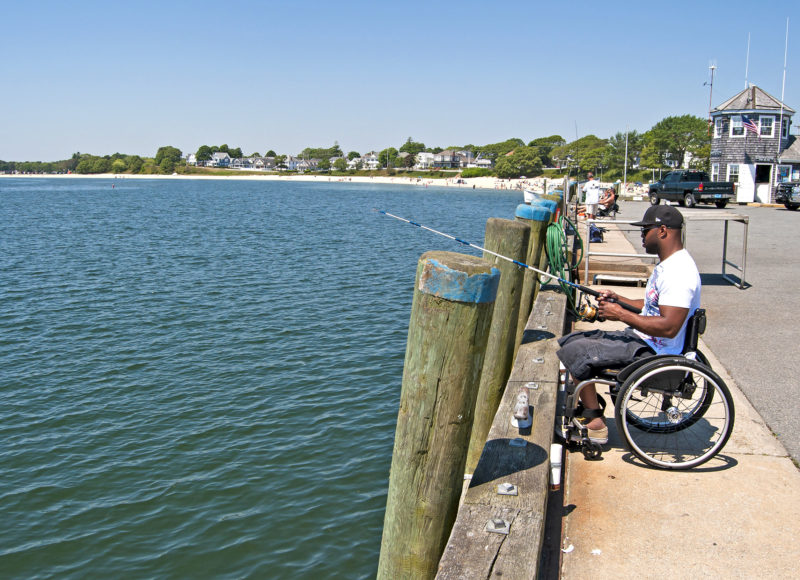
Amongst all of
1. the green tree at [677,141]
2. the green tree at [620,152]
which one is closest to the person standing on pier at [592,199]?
the green tree at [677,141]

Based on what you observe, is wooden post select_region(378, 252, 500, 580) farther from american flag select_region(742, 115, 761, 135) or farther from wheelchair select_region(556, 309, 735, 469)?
american flag select_region(742, 115, 761, 135)

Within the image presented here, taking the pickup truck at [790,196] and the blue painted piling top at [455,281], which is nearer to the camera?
the blue painted piling top at [455,281]

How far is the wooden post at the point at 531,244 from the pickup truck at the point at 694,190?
31.7 m

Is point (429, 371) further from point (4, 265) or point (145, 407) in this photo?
point (4, 265)

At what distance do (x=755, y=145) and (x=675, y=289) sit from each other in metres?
47.3

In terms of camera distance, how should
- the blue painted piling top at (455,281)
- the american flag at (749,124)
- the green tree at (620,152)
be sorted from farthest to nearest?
the green tree at (620,152), the american flag at (749,124), the blue painted piling top at (455,281)

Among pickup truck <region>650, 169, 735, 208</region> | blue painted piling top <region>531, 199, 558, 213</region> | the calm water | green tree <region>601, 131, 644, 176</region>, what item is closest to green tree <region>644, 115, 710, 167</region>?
green tree <region>601, 131, 644, 176</region>

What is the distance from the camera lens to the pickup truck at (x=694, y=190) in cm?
3669

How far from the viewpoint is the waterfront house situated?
44.9 m

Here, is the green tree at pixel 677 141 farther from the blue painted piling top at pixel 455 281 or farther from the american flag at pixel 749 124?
the blue painted piling top at pixel 455 281

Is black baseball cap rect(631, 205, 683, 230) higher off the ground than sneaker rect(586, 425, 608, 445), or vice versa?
black baseball cap rect(631, 205, 683, 230)

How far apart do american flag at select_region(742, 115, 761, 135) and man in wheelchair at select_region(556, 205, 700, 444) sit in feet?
154

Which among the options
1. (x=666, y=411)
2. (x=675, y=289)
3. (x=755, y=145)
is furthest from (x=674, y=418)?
(x=755, y=145)

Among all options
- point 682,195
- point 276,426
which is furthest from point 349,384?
point 682,195
